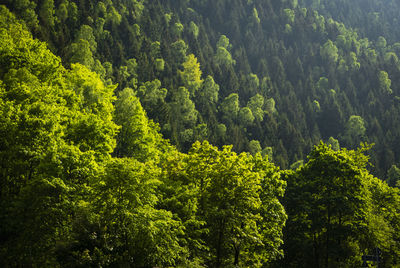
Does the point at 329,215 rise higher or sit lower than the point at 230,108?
lower

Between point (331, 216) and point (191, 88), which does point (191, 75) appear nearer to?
point (191, 88)

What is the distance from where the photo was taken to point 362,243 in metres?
43.7

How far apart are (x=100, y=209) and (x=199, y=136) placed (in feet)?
283

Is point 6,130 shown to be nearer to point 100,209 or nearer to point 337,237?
point 100,209

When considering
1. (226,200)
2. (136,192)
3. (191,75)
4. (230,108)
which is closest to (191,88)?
(191,75)

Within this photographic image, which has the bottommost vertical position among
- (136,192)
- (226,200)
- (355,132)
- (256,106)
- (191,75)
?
(136,192)

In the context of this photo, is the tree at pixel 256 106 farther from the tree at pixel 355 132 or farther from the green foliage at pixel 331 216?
the green foliage at pixel 331 216

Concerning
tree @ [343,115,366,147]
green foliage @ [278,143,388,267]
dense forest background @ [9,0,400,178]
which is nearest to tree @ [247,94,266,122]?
dense forest background @ [9,0,400,178]

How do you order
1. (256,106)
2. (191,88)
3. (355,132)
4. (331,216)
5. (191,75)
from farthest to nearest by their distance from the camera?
(355,132)
(256,106)
(191,75)
(191,88)
(331,216)

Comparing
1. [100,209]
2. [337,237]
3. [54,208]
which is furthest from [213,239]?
[337,237]

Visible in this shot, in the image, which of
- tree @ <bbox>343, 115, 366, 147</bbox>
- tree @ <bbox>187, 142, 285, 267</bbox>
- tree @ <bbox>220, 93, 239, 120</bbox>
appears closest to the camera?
tree @ <bbox>187, 142, 285, 267</bbox>

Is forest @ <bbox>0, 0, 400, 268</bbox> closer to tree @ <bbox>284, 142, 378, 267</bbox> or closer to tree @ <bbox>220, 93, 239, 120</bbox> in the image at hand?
tree @ <bbox>284, 142, 378, 267</bbox>

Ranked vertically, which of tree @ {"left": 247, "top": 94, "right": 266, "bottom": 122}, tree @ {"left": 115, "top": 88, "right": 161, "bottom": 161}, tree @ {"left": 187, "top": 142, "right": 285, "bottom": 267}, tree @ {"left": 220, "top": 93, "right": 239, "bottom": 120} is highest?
tree @ {"left": 247, "top": 94, "right": 266, "bottom": 122}

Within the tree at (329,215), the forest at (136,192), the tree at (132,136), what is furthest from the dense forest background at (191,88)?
the tree at (329,215)
